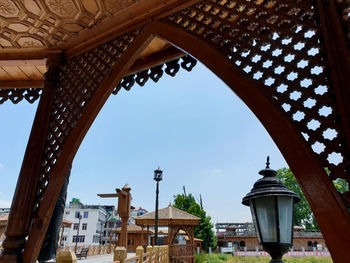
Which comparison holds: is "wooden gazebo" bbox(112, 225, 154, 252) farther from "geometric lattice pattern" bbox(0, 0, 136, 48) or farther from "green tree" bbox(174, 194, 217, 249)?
"geometric lattice pattern" bbox(0, 0, 136, 48)

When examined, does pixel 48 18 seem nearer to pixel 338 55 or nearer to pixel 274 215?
pixel 338 55

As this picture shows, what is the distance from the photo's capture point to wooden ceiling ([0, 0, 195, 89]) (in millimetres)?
2012

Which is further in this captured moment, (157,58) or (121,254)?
(121,254)

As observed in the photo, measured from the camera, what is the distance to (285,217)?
138 cm

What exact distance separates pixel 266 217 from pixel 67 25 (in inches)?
90.9

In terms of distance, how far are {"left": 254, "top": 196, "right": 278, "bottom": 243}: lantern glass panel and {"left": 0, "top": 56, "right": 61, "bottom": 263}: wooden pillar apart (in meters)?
1.72

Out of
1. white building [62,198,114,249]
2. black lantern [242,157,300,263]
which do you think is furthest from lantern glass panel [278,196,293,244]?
white building [62,198,114,249]

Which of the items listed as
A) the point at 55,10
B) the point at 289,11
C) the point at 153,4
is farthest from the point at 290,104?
the point at 55,10

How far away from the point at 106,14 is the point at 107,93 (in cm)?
71

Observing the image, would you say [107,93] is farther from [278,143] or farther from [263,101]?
[278,143]

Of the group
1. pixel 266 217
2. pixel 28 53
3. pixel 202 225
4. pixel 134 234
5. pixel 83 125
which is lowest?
pixel 134 234

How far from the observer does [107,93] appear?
2.07 meters

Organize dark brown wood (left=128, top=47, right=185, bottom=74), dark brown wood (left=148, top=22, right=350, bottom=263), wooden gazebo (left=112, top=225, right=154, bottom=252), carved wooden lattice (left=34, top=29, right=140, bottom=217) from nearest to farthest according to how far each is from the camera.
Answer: dark brown wood (left=148, top=22, right=350, bottom=263) → carved wooden lattice (left=34, top=29, right=140, bottom=217) → dark brown wood (left=128, top=47, right=185, bottom=74) → wooden gazebo (left=112, top=225, right=154, bottom=252)

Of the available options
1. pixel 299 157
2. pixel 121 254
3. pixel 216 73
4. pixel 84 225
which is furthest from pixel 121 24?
pixel 84 225
